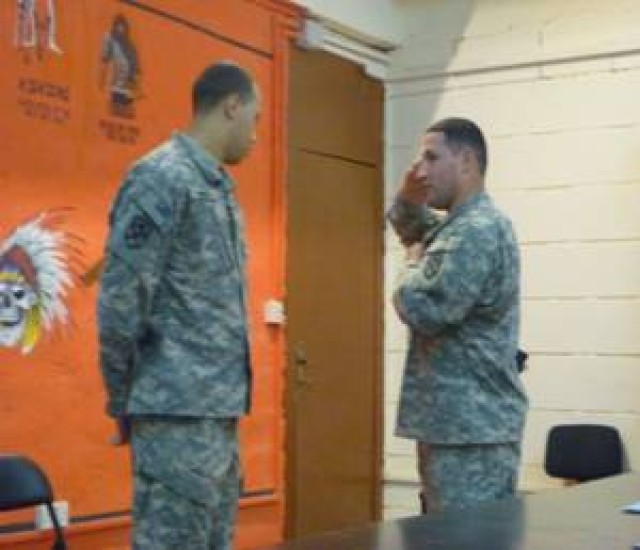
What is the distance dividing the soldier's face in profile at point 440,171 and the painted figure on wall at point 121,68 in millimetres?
1469

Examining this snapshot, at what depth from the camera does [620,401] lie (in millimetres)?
5074

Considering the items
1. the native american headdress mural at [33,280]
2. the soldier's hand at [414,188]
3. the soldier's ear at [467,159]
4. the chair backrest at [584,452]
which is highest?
the soldier's ear at [467,159]

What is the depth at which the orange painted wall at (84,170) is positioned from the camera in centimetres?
364

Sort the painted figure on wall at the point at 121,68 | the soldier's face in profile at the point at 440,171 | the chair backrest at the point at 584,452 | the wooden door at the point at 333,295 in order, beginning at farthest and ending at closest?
the wooden door at the point at 333,295 < the chair backrest at the point at 584,452 < the painted figure on wall at the point at 121,68 < the soldier's face in profile at the point at 440,171

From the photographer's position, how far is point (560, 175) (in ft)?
17.3

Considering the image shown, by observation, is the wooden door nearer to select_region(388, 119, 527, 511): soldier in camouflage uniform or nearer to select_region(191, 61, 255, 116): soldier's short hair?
select_region(388, 119, 527, 511): soldier in camouflage uniform

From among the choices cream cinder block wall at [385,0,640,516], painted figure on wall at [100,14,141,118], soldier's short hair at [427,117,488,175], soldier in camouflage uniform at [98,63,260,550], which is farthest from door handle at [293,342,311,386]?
soldier in camouflage uniform at [98,63,260,550]

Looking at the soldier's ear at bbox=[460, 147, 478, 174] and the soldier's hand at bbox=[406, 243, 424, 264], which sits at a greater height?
the soldier's ear at bbox=[460, 147, 478, 174]

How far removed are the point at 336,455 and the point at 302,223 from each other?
106 centimetres

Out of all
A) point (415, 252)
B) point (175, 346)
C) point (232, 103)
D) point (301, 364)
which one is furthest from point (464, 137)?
point (301, 364)

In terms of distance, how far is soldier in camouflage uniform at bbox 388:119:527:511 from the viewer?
9.14 ft

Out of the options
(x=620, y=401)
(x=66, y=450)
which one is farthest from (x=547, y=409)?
(x=66, y=450)

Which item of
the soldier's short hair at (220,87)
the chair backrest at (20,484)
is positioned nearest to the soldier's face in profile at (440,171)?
the soldier's short hair at (220,87)

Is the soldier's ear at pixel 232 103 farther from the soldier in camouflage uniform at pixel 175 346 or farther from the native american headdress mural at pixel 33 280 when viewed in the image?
the native american headdress mural at pixel 33 280
